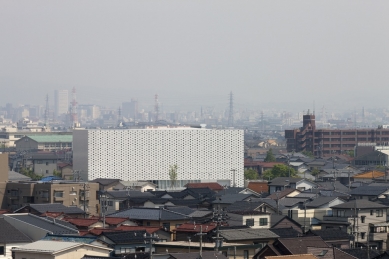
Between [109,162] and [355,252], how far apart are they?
37.8 meters

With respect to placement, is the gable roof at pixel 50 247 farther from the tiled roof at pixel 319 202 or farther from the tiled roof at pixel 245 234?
the tiled roof at pixel 319 202

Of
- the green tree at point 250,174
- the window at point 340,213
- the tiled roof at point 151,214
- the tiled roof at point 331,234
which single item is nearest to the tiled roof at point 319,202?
the window at point 340,213

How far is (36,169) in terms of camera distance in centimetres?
5919

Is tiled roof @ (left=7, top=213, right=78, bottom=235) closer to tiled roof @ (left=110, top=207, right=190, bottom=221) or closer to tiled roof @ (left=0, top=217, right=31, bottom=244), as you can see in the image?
tiled roof @ (left=0, top=217, right=31, bottom=244)

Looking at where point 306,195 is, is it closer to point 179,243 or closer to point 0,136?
point 179,243

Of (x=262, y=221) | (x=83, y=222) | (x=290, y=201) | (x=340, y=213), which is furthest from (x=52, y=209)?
(x=340, y=213)

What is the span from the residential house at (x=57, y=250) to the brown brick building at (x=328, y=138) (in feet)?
224

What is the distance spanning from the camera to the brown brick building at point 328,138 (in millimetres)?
86125

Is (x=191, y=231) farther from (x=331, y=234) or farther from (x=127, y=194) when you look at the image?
(x=127, y=194)

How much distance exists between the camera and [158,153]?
57.5 m

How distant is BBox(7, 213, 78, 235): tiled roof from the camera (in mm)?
20625

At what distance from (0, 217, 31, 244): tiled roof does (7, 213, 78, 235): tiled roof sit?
688 millimetres

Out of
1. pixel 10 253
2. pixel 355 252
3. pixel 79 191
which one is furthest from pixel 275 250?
pixel 79 191

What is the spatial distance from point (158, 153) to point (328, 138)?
32323mm
